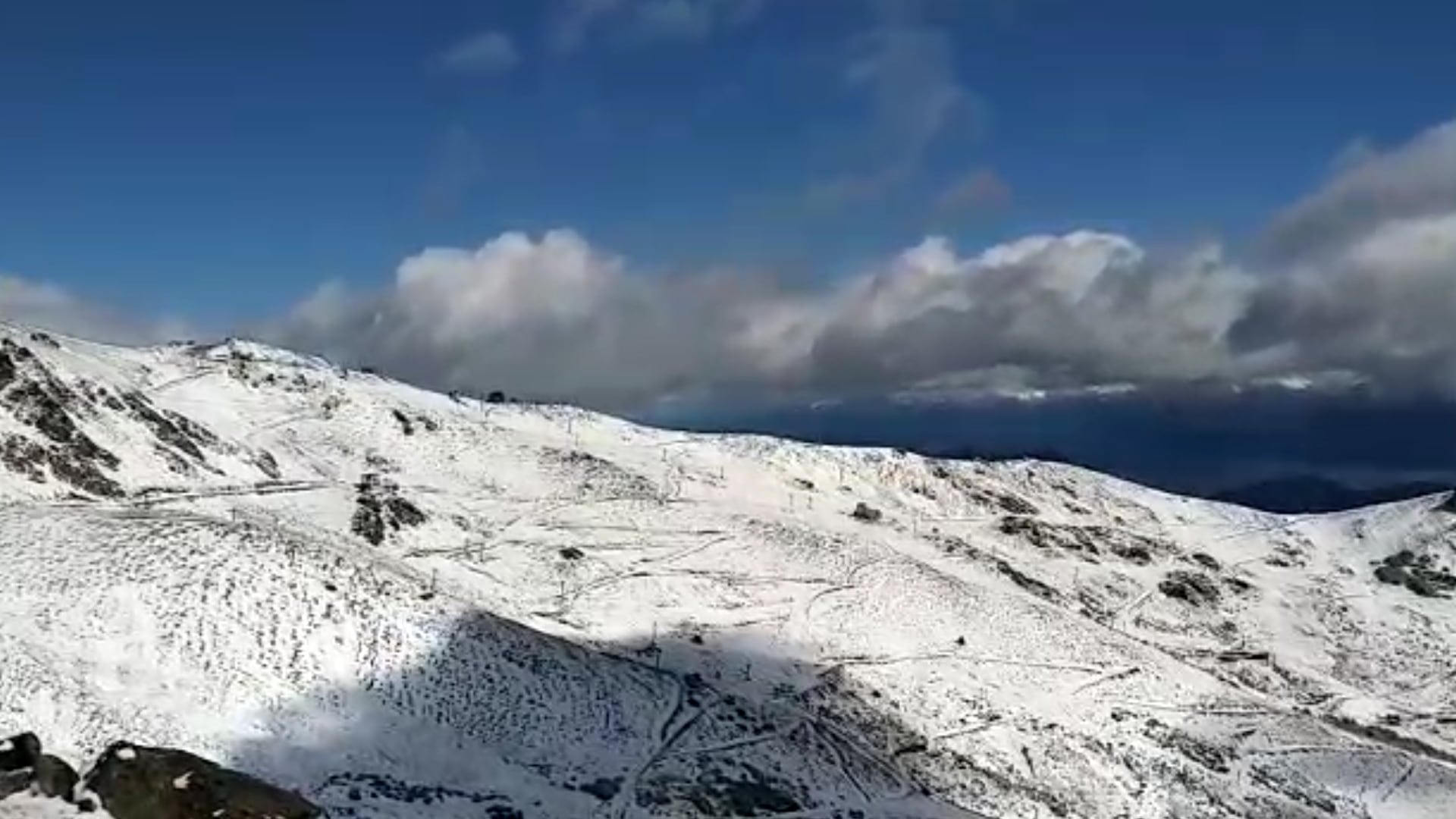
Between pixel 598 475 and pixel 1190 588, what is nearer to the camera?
pixel 598 475

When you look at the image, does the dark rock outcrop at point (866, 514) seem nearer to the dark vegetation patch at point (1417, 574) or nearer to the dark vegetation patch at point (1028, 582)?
the dark vegetation patch at point (1028, 582)

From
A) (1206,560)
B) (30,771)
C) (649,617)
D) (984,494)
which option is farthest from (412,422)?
(30,771)

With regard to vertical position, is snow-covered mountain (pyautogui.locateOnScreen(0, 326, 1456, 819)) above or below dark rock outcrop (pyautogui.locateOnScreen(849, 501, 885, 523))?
below

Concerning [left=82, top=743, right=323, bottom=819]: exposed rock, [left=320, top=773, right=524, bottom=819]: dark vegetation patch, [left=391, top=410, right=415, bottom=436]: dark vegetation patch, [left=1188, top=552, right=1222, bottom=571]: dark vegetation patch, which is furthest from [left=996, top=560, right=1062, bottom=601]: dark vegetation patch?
[left=82, top=743, right=323, bottom=819]: exposed rock

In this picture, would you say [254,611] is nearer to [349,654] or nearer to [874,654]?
[349,654]

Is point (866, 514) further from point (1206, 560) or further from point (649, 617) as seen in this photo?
point (649, 617)

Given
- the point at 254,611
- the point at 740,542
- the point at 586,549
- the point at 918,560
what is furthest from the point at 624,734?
the point at 918,560

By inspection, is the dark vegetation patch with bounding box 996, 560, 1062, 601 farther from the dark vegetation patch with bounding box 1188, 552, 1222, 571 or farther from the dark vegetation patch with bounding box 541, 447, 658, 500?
the dark vegetation patch with bounding box 1188, 552, 1222, 571
